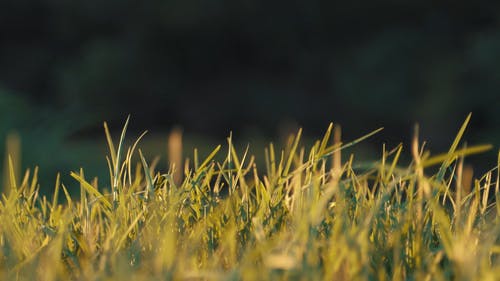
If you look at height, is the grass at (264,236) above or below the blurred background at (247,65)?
above

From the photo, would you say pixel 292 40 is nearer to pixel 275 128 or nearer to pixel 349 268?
pixel 275 128

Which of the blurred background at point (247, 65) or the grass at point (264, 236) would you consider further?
the blurred background at point (247, 65)

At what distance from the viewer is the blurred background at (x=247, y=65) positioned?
53.1 feet

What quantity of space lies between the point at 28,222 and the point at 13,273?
0.31 m

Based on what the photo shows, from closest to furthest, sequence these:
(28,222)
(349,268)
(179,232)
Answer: (349,268) → (179,232) → (28,222)

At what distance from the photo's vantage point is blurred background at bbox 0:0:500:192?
16188 millimetres

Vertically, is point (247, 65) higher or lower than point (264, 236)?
lower

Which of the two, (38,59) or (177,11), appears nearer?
→ (177,11)

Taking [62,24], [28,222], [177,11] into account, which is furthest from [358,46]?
[28,222]

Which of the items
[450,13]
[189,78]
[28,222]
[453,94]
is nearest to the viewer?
[28,222]

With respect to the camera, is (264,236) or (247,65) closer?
(264,236)

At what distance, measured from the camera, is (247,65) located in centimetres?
1992

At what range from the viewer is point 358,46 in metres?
18.4

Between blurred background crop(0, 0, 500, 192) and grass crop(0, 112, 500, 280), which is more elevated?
grass crop(0, 112, 500, 280)
